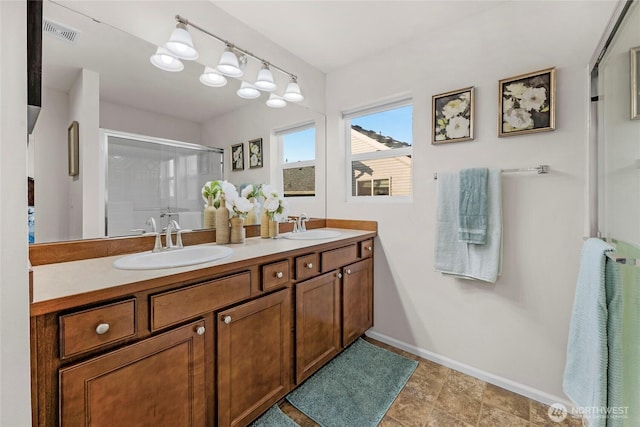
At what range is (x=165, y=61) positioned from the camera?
5.03 ft

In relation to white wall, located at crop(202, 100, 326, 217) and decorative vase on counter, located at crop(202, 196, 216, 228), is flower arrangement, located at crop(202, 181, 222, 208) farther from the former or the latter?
white wall, located at crop(202, 100, 326, 217)

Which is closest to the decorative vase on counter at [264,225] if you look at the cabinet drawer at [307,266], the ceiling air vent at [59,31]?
the cabinet drawer at [307,266]

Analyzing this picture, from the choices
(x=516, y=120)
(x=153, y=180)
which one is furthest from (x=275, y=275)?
(x=516, y=120)

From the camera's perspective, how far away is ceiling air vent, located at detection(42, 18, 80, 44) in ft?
3.86

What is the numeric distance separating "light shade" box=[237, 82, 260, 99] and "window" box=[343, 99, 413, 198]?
839 mm

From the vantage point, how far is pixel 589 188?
1421 millimetres

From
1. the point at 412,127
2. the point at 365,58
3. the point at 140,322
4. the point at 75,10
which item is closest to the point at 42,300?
the point at 140,322

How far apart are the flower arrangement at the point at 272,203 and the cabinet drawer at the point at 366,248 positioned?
26.5 inches

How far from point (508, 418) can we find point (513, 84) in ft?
6.15

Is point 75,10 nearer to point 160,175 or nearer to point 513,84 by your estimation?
point 160,175

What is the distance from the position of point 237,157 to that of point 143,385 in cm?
137

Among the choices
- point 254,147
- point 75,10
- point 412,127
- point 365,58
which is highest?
point 365,58

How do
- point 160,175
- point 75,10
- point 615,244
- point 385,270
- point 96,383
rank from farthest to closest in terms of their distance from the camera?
point 385,270, point 160,175, point 75,10, point 615,244, point 96,383

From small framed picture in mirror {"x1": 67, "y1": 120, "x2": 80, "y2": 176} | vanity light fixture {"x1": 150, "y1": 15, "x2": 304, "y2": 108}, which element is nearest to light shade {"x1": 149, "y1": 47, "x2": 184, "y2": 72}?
vanity light fixture {"x1": 150, "y1": 15, "x2": 304, "y2": 108}
